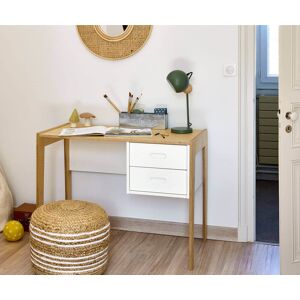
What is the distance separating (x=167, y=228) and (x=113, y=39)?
4.26ft

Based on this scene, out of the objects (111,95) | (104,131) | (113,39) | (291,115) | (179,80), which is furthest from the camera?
(111,95)

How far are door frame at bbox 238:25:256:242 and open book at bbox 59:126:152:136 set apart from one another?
23.9 inches

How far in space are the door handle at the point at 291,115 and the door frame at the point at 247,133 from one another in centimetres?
69

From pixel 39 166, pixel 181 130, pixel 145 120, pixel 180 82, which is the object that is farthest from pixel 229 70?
pixel 39 166

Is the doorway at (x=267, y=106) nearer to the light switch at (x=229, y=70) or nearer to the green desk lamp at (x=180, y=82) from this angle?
the light switch at (x=229, y=70)

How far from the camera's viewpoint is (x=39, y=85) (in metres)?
3.39

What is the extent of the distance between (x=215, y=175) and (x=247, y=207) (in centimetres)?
29

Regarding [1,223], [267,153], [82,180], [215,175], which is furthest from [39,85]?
[267,153]

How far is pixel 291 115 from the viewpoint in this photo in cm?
228

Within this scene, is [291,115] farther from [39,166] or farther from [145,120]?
[39,166]

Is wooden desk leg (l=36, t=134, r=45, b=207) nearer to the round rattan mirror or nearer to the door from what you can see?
A: the round rattan mirror

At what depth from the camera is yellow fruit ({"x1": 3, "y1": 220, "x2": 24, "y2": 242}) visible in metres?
3.18

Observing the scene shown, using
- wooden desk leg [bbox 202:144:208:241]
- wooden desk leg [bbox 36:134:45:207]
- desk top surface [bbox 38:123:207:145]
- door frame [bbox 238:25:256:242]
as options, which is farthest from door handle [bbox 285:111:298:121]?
wooden desk leg [bbox 36:134:45:207]
